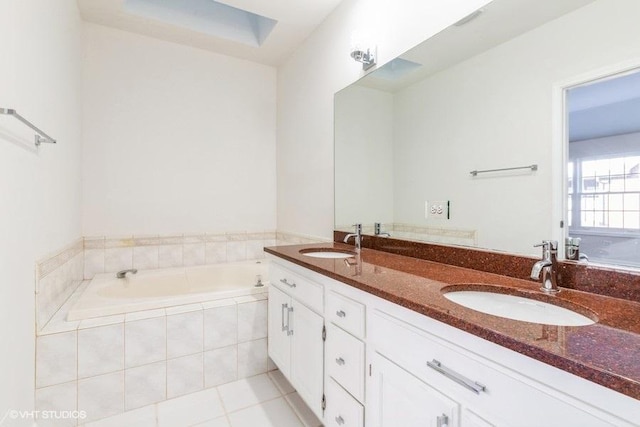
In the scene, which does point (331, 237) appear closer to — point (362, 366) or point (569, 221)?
point (362, 366)

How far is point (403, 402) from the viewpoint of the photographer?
965mm

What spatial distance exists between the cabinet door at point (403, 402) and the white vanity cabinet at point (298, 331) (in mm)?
385

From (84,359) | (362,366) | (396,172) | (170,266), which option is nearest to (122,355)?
(84,359)

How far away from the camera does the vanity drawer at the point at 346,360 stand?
1.17 meters

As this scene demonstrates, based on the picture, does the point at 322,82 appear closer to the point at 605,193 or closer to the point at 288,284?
the point at 288,284

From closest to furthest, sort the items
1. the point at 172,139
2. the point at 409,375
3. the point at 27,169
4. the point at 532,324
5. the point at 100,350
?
the point at 532,324, the point at 409,375, the point at 27,169, the point at 100,350, the point at 172,139

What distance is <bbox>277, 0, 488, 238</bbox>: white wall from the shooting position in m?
1.64

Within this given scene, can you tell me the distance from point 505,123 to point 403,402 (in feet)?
3.63

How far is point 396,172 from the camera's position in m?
1.86

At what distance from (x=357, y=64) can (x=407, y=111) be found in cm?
55

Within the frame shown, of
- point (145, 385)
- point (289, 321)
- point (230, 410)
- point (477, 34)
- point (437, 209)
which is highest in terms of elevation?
point (477, 34)

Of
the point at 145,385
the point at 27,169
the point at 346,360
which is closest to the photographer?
the point at 346,360

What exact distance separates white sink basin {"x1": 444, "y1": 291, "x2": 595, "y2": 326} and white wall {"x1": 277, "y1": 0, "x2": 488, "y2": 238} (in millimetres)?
1196

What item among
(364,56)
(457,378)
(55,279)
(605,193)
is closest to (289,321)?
(457,378)
